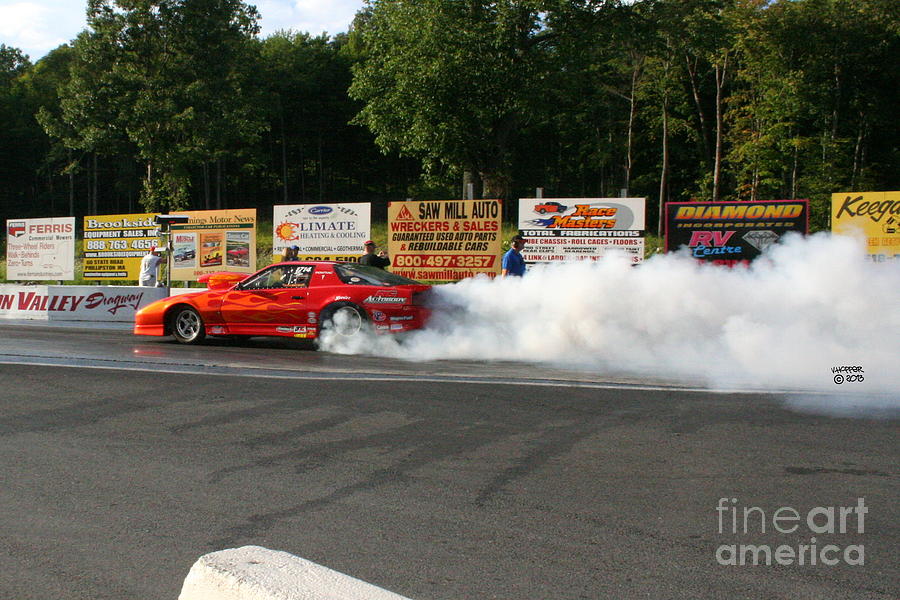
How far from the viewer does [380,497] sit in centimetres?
470

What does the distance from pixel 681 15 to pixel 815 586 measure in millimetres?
31228

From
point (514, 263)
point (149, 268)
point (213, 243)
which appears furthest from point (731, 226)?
point (149, 268)

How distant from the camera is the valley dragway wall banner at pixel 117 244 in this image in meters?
20.3

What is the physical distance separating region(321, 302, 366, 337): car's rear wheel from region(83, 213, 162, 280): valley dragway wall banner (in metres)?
10.3

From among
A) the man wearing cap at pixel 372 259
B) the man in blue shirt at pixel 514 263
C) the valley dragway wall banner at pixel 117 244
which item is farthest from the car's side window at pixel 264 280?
the valley dragway wall banner at pixel 117 244

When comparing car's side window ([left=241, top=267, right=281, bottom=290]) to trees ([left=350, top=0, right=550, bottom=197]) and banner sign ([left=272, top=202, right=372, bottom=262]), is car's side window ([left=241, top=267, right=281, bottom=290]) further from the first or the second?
trees ([left=350, top=0, right=550, bottom=197])

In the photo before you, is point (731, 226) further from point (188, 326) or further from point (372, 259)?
point (188, 326)

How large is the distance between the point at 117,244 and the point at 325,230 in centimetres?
614

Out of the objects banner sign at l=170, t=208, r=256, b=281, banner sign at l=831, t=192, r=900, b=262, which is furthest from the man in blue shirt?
banner sign at l=170, t=208, r=256, b=281

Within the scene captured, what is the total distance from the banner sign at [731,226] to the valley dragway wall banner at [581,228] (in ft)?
2.31

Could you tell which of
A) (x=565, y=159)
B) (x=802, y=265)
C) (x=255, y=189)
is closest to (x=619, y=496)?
(x=802, y=265)

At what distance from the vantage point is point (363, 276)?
38.5ft

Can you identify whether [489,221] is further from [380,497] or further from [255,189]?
[255,189]

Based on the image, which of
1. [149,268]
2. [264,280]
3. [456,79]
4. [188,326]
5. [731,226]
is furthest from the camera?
[456,79]
